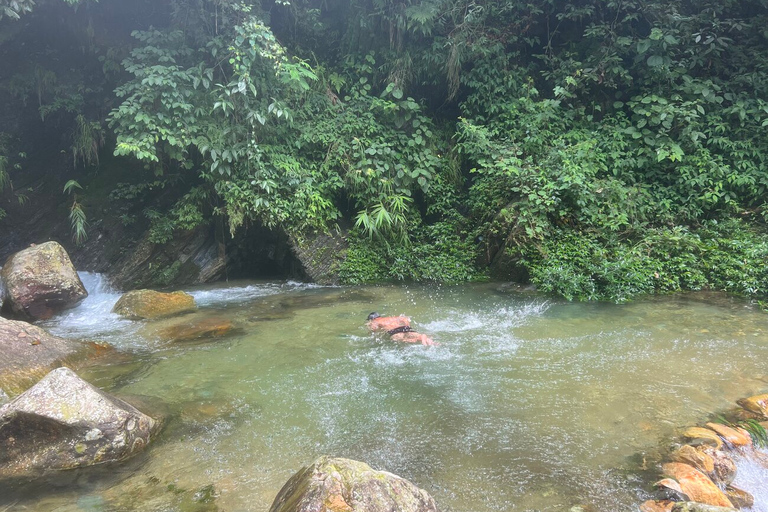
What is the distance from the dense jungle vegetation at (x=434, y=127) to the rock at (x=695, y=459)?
402 cm

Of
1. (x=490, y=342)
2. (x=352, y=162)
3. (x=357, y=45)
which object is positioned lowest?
(x=490, y=342)

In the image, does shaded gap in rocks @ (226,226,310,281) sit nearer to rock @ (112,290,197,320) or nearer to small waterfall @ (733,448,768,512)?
rock @ (112,290,197,320)

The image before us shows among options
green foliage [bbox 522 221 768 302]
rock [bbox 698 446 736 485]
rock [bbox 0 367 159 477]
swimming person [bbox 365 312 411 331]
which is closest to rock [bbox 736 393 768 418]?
rock [bbox 698 446 736 485]

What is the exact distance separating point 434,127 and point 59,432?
8.90 metres

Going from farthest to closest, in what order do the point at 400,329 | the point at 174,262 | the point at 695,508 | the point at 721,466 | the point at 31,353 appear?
1. the point at 174,262
2. the point at 400,329
3. the point at 31,353
4. the point at 721,466
5. the point at 695,508

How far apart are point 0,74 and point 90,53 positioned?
1.91 metres

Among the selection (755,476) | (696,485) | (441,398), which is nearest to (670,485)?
(696,485)

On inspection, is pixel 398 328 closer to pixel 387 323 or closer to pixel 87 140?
pixel 387 323

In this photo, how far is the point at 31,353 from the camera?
4723 mm

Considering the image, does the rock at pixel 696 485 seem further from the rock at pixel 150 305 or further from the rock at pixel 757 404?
the rock at pixel 150 305

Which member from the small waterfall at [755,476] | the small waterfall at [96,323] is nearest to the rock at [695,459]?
the small waterfall at [755,476]

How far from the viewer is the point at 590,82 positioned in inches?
388

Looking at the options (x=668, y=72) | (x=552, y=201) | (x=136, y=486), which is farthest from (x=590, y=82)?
(x=136, y=486)

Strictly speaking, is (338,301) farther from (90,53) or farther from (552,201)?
(90,53)
